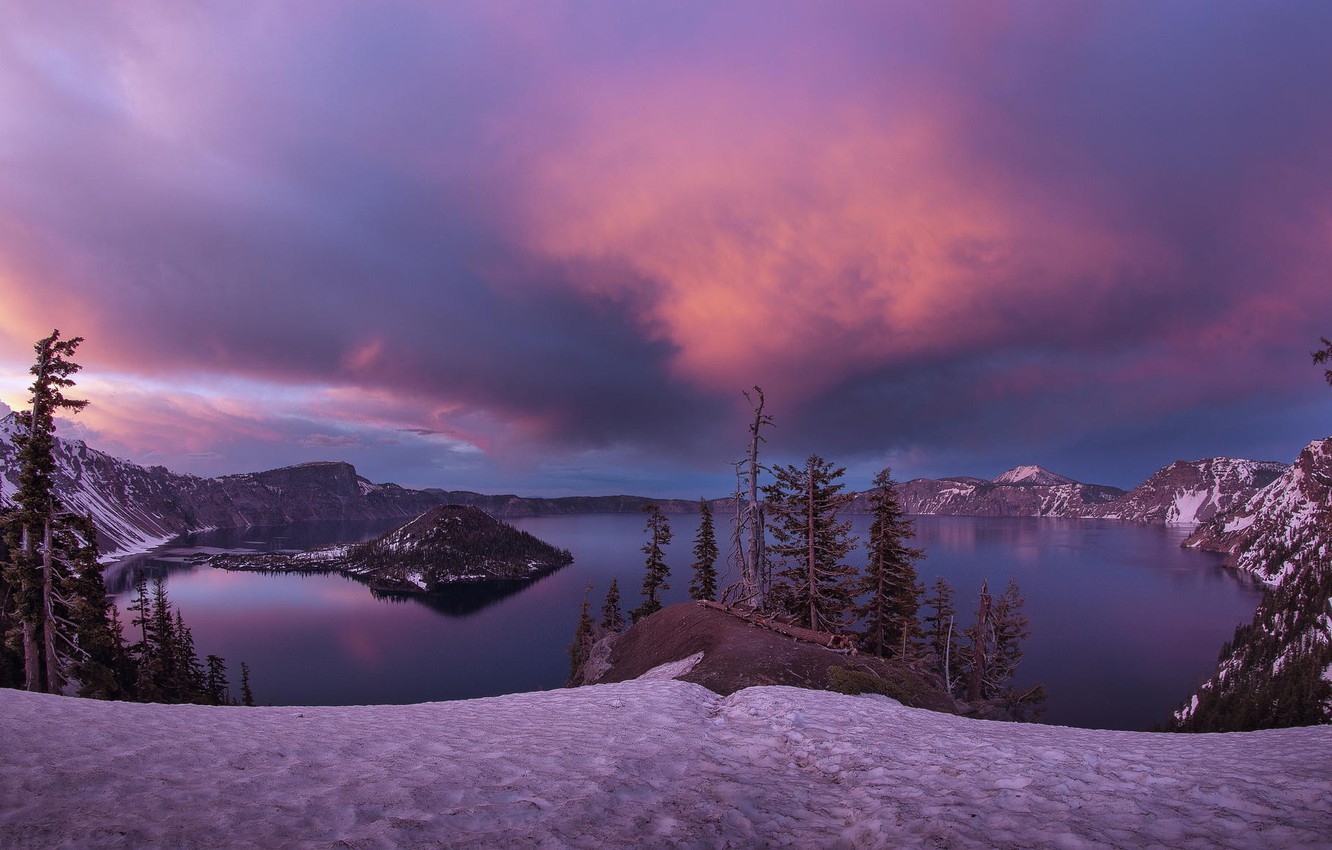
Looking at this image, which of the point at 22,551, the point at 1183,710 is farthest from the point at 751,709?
the point at 1183,710

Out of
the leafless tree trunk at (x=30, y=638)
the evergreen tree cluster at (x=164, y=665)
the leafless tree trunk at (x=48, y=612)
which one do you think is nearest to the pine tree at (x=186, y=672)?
the evergreen tree cluster at (x=164, y=665)

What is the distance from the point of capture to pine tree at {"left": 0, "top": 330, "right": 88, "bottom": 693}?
20484 mm

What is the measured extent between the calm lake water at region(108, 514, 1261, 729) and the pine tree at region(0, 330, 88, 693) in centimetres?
4102

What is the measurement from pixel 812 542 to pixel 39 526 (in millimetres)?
36528

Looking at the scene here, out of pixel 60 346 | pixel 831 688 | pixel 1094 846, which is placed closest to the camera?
pixel 1094 846

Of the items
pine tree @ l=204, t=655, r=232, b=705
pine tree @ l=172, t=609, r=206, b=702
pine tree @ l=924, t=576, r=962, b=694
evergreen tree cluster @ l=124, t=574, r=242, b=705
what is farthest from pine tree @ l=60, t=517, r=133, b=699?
pine tree @ l=924, t=576, r=962, b=694

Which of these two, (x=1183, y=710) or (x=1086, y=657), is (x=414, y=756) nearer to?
(x=1183, y=710)

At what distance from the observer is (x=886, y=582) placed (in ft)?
114

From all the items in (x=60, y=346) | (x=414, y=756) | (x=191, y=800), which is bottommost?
(x=414, y=756)

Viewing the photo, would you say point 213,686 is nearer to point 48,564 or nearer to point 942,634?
point 48,564

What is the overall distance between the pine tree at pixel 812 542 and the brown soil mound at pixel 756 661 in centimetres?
947

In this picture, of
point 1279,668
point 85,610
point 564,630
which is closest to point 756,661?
point 85,610

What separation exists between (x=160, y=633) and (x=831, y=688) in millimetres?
57935

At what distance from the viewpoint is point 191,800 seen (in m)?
5.09
